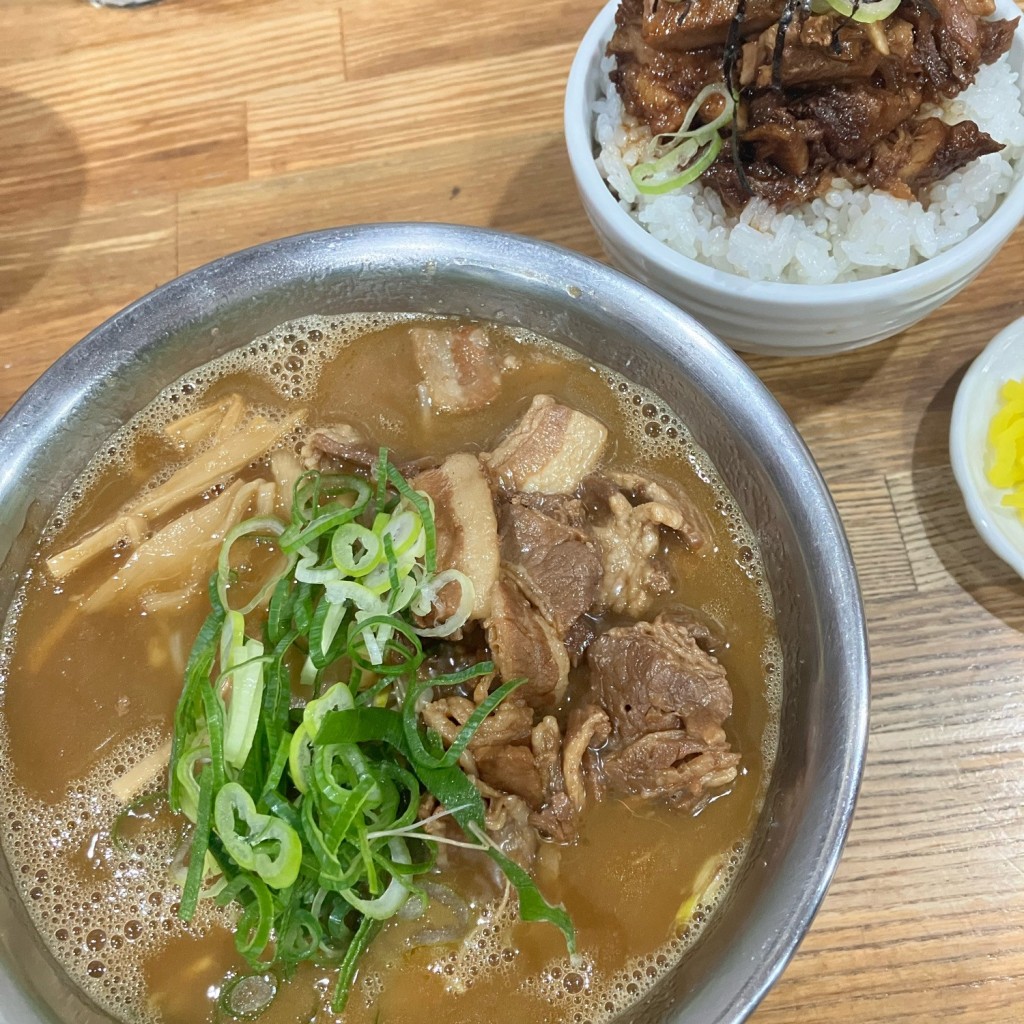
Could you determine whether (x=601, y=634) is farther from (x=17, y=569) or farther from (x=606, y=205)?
(x=17, y=569)

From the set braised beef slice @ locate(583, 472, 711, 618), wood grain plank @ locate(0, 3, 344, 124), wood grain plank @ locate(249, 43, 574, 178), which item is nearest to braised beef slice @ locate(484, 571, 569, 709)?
braised beef slice @ locate(583, 472, 711, 618)

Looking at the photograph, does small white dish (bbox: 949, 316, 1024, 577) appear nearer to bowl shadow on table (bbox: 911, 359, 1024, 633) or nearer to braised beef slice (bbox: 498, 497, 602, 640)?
bowl shadow on table (bbox: 911, 359, 1024, 633)

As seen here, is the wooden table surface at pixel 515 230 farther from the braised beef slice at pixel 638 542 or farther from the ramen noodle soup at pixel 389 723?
the braised beef slice at pixel 638 542

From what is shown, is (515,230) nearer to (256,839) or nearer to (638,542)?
(638,542)

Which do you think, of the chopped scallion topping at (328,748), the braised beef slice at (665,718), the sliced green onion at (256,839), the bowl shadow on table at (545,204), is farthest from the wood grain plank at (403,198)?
the sliced green onion at (256,839)

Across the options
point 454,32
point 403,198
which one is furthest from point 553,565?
point 454,32

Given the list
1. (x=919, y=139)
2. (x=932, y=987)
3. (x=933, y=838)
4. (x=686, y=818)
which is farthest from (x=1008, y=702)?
(x=919, y=139)
